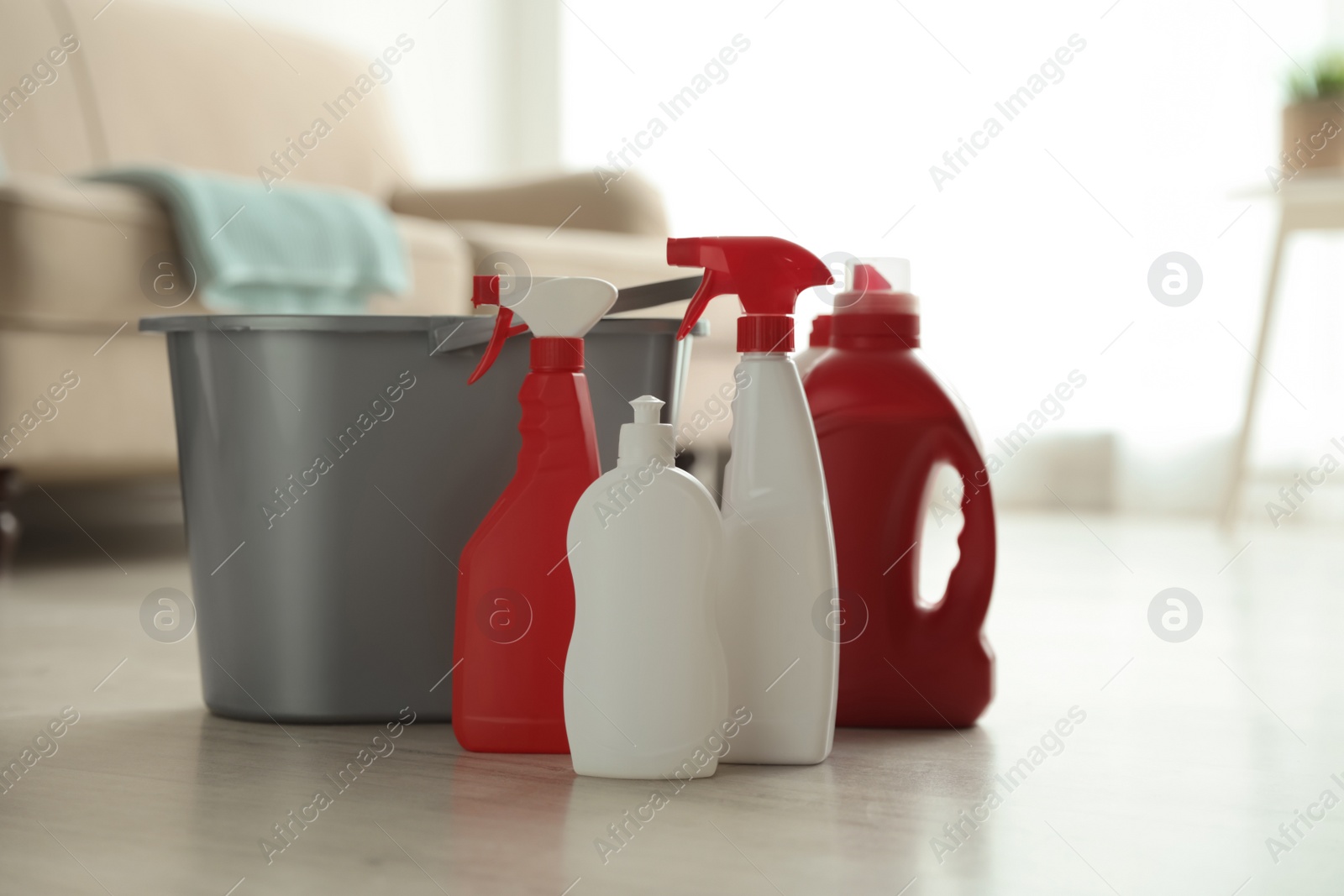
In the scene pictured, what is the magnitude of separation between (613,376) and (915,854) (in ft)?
1.14

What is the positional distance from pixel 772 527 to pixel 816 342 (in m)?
0.25

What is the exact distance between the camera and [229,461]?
73 centimetres

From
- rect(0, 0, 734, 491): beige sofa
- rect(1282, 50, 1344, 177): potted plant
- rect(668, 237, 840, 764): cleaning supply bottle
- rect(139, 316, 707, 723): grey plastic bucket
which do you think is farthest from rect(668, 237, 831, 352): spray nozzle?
rect(1282, 50, 1344, 177): potted plant

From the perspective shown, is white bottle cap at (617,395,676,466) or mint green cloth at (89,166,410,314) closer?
white bottle cap at (617,395,676,466)

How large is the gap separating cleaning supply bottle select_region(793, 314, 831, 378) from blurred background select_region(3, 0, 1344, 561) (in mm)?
1434

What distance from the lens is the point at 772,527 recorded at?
0.63 meters

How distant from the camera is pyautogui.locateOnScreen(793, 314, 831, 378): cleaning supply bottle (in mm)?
819

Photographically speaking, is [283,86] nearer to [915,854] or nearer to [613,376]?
[613,376]

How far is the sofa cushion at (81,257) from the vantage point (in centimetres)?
135

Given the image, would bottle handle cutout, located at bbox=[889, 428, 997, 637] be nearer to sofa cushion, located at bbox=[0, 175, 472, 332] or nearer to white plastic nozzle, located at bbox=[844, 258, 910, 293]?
white plastic nozzle, located at bbox=[844, 258, 910, 293]

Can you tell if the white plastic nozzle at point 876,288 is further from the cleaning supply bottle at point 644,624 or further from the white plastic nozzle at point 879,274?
the cleaning supply bottle at point 644,624

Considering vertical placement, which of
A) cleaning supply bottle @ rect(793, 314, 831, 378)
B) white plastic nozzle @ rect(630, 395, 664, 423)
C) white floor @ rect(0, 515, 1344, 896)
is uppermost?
cleaning supply bottle @ rect(793, 314, 831, 378)

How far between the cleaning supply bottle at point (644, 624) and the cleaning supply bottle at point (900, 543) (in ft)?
0.45

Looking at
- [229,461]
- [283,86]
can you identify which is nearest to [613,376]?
[229,461]
